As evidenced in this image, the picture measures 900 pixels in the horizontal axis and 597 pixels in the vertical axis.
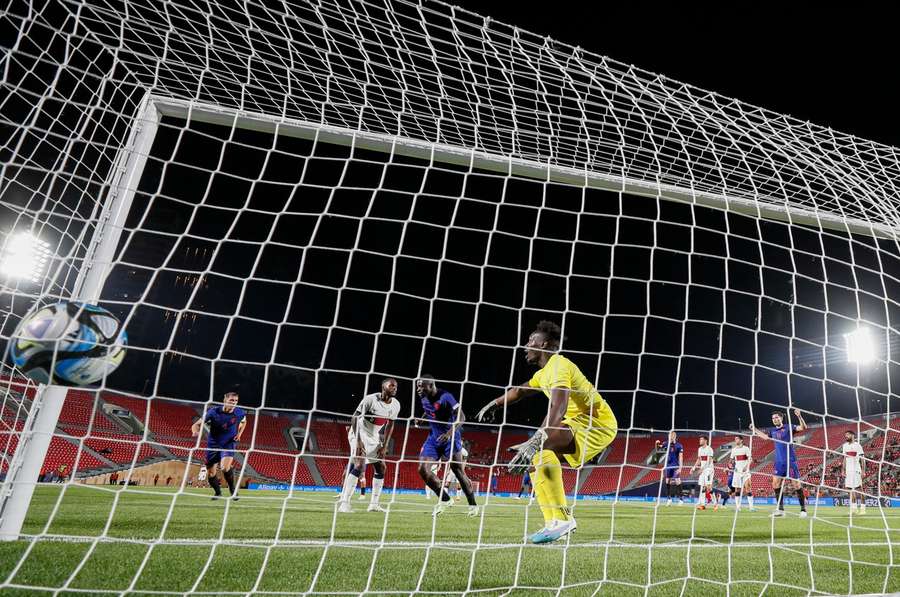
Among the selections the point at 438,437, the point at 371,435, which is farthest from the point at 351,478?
the point at 438,437

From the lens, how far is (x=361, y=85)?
4.20 metres

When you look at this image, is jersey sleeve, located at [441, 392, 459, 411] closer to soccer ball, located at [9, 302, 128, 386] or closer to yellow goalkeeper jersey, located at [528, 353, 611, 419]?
yellow goalkeeper jersey, located at [528, 353, 611, 419]

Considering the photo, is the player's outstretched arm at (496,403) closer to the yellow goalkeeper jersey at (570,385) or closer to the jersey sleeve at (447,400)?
the yellow goalkeeper jersey at (570,385)

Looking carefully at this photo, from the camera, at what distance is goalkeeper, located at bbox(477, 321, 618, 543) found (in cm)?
354

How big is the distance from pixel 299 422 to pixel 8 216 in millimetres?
13865

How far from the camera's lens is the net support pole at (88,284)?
117 inches

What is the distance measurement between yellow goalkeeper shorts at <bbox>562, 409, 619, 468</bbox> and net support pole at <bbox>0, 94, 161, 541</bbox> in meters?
2.92

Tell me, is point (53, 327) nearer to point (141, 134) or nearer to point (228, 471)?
point (141, 134)

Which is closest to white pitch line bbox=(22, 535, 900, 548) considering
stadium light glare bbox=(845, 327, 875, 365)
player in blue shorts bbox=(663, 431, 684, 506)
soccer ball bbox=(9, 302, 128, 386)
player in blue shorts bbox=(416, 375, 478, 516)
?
soccer ball bbox=(9, 302, 128, 386)

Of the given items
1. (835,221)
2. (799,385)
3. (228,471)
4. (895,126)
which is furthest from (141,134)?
(799,385)

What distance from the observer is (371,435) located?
746 centimetres

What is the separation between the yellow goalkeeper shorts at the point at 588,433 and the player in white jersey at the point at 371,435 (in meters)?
2.89

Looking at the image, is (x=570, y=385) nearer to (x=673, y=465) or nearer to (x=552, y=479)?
(x=552, y=479)

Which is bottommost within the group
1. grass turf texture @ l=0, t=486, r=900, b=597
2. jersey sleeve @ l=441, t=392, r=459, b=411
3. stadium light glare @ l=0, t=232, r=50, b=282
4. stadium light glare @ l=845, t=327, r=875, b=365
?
grass turf texture @ l=0, t=486, r=900, b=597
